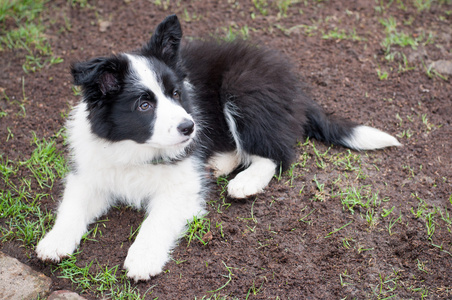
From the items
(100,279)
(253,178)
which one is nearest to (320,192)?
(253,178)

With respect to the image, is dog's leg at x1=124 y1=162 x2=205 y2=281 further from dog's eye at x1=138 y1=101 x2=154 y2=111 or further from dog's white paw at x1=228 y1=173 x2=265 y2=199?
dog's eye at x1=138 y1=101 x2=154 y2=111

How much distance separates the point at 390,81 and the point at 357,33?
82cm

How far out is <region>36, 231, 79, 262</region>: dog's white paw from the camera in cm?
288

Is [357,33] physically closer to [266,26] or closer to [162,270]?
[266,26]

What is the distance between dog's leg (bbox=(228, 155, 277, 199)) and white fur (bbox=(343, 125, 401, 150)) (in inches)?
28.3

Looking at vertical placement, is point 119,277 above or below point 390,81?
below

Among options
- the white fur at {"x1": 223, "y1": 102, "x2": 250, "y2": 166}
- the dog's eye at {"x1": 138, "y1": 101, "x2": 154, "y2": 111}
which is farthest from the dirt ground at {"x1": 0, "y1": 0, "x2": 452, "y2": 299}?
the dog's eye at {"x1": 138, "y1": 101, "x2": 154, "y2": 111}

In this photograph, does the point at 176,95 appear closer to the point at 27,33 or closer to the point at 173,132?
the point at 173,132

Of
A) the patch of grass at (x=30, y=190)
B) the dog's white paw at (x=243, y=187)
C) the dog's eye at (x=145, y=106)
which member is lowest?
the patch of grass at (x=30, y=190)

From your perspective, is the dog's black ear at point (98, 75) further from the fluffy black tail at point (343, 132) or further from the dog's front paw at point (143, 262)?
the fluffy black tail at point (343, 132)

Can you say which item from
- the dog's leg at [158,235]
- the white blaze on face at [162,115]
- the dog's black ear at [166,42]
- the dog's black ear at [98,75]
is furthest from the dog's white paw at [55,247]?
the dog's black ear at [166,42]

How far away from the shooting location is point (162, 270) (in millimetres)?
A: 2877

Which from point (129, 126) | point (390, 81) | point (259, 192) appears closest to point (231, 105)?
point (259, 192)

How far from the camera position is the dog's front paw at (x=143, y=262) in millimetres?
2787
